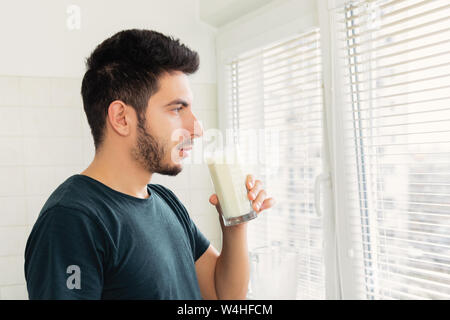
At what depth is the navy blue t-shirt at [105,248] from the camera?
0.83m

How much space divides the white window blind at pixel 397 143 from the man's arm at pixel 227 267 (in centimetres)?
42

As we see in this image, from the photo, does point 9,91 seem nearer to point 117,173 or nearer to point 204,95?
point 204,95

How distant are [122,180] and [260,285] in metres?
0.72

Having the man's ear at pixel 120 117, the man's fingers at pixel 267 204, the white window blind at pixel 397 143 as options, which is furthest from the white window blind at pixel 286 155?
the man's ear at pixel 120 117

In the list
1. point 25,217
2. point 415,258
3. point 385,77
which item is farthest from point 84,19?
point 415,258

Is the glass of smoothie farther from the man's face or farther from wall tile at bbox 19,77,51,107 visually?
wall tile at bbox 19,77,51,107

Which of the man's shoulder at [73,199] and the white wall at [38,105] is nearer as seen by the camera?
the man's shoulder at [73,199]

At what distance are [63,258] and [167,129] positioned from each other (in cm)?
40

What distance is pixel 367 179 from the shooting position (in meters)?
1.42

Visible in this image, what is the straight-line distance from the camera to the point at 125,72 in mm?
1090

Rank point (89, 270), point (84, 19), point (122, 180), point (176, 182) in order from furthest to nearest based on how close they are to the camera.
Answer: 1. point (176, 182)
2. point (84, 19)
3. point (122, 180)
4. point (89, 270)

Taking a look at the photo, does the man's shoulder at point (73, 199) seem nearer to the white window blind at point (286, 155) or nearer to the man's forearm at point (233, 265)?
the man's forearm at point (233, 265)

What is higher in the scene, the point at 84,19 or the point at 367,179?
the point at 84,19

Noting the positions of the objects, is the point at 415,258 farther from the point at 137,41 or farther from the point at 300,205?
the point at 137,41
